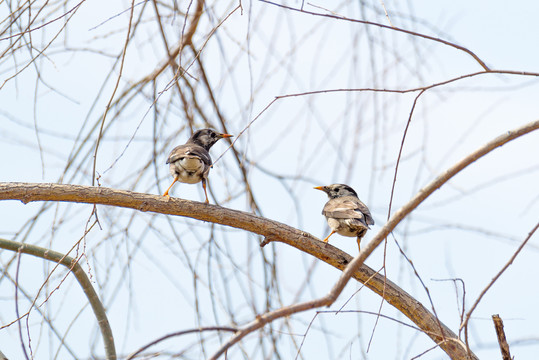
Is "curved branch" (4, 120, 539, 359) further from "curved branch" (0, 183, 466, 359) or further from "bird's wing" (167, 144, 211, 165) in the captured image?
"bird's wing" (167, 144, 211, 165)

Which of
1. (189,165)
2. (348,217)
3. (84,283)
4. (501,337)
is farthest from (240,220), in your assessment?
(501,337)

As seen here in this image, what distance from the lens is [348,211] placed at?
5.70 m

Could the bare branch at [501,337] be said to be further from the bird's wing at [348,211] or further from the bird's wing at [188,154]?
the bird's wing at [188,154]

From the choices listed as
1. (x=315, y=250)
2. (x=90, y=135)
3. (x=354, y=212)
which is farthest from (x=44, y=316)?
(x=354, y=212)

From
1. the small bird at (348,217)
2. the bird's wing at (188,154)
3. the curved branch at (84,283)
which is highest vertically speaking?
the bird's wing at (188,154)

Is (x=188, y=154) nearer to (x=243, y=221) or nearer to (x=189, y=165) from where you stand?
(x=189, y=165)

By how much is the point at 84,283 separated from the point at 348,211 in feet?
7.67

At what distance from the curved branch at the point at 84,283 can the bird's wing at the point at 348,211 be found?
2.21 m

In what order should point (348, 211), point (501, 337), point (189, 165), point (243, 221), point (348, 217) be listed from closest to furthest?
point (501, 337) < point (243, 221) < point (189, 165) < point (348, 217) < point (348, 211)

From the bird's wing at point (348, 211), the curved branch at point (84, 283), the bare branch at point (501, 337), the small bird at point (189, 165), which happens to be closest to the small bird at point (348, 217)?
the bird's wing at point (348, 211)

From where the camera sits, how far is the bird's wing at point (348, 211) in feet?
18.5

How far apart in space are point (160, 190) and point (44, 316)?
1.28 m

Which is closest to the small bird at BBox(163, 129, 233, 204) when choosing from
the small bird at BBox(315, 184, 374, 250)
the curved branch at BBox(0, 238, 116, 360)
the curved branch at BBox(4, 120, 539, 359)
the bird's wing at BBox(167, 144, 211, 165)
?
the bird's wing at BBox(167, 144, 211, 165)

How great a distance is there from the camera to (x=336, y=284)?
6.59ft
